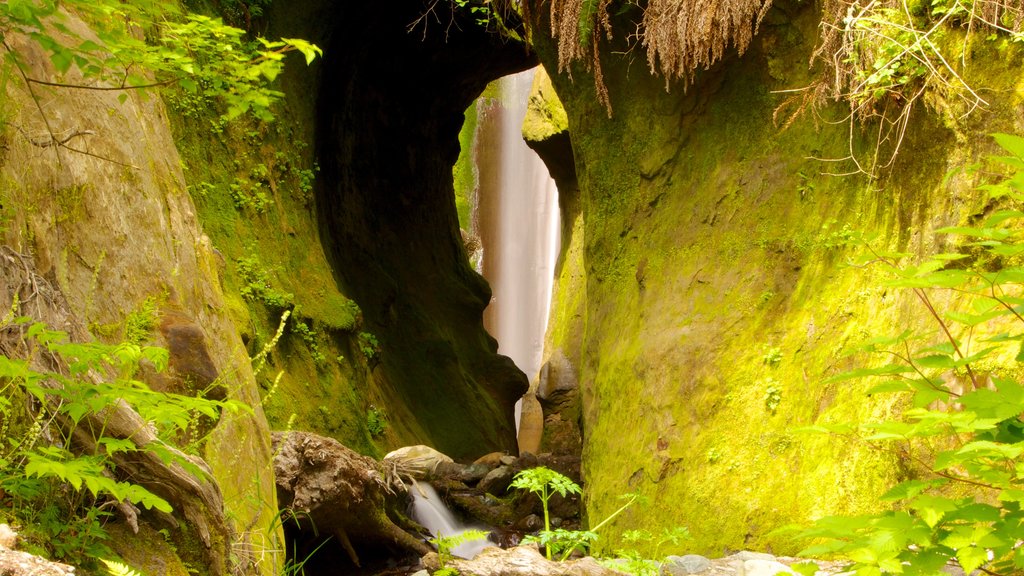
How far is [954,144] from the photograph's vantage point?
4594mm

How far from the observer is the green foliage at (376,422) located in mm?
9391

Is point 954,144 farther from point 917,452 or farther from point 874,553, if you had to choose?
point 874,553

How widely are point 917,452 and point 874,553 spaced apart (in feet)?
10.3

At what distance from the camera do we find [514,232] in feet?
83.3

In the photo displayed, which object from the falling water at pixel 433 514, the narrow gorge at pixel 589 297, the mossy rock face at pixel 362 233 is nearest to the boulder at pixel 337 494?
the narrow gorge at pixel 589 297

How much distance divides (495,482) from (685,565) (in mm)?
5385

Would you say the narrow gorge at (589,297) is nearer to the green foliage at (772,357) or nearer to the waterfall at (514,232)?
the green foliage at (772,357)

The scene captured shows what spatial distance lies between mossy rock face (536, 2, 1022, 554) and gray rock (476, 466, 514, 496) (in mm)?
2399

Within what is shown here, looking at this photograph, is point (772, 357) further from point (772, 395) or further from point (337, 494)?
point (337, 494)

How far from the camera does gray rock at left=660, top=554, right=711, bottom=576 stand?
429cm

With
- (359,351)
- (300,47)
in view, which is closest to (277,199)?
(359,351)

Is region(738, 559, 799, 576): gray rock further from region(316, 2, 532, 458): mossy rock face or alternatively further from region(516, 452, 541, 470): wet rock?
region(316, 2, 532, 458): mossy rock face

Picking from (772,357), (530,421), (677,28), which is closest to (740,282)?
(772,357)

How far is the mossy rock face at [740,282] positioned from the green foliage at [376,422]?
9.73 ft
